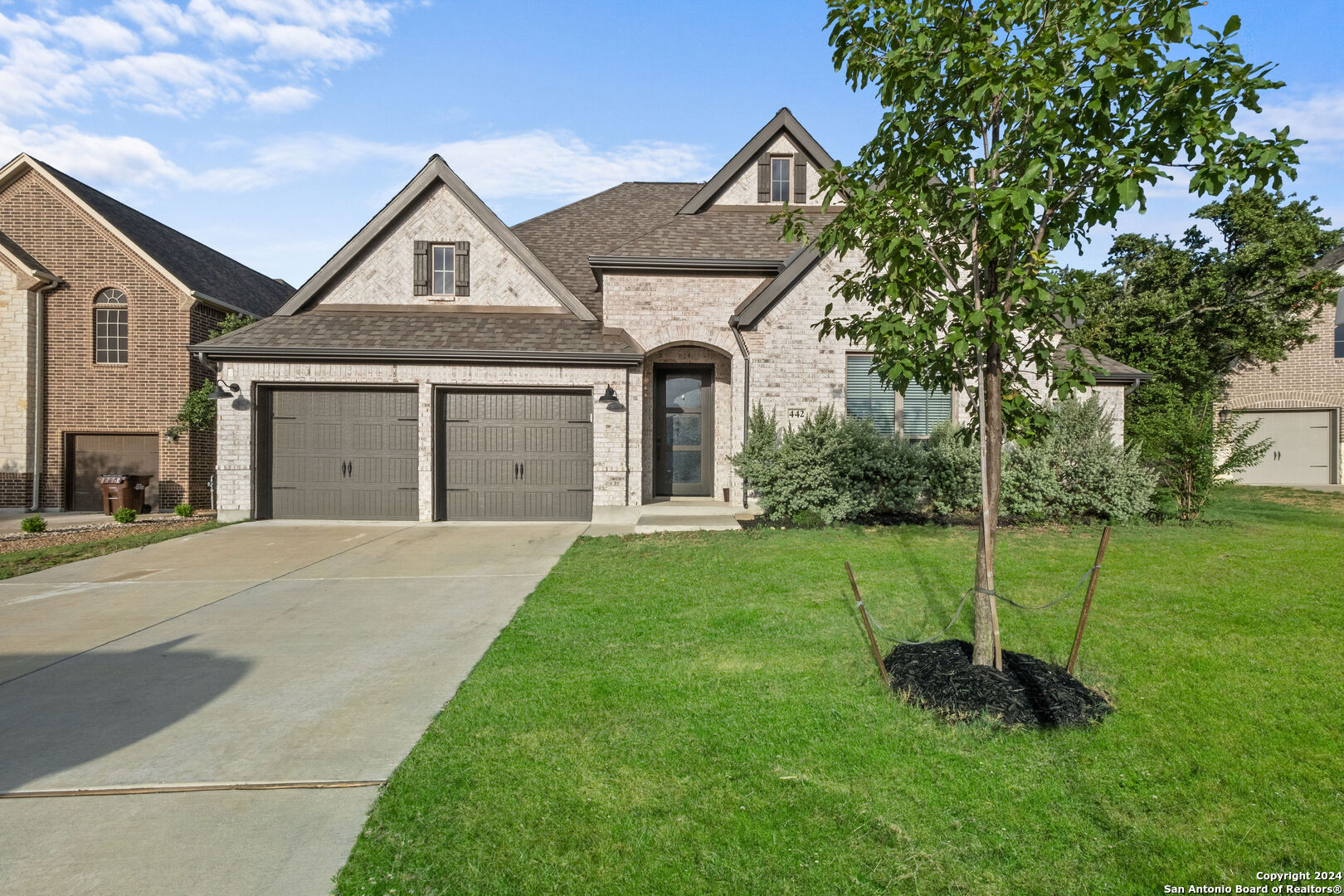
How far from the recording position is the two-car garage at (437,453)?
45.8ft

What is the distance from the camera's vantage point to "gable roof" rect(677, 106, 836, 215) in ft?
52.8

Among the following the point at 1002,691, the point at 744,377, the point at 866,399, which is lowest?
the point at 1002,691

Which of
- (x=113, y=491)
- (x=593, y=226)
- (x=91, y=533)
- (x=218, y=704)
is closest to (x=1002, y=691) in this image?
(x=218, y=704)

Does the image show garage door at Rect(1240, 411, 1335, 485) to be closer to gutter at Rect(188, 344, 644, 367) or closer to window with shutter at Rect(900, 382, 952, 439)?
window with shutter at Rect(900, 382, 952, 439)

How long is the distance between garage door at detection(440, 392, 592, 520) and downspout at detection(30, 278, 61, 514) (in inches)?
416

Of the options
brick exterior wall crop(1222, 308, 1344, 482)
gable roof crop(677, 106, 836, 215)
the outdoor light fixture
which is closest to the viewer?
the outdoor light fixture

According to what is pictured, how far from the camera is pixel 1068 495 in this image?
478 inches

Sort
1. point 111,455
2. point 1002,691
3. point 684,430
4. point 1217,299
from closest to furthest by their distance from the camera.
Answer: point 1002,691 < point 684,430 < point 111,455 < point 1217,299

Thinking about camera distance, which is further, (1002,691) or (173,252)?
(173,252)

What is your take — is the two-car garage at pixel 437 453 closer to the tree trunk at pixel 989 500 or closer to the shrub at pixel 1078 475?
the shrub at pixel 1078 475

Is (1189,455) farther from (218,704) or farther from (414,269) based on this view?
(414,269)

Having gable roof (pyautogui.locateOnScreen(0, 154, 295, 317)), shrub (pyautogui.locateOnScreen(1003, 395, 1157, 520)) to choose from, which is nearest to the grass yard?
gable roof (pyautogui.locateOnScreen(0, 154, 295, 317))

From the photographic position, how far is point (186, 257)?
18891 mm

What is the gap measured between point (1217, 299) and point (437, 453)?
22591mm
